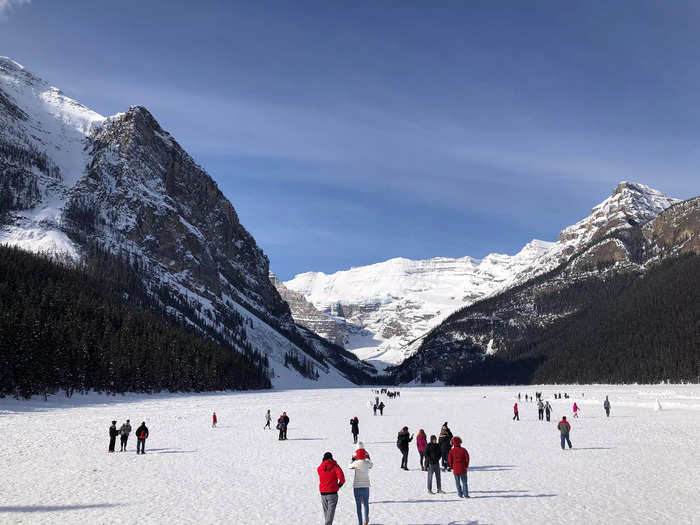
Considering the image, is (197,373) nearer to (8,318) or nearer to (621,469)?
(8,318)

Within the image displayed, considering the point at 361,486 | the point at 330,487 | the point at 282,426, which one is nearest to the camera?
the point at 330,487

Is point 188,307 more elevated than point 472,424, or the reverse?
point 188,307

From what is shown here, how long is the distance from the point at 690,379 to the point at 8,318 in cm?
12872

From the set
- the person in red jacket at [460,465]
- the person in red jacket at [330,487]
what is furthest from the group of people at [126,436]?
the person in red jacket at [460,465]

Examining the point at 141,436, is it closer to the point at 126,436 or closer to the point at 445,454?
the point at 126,436

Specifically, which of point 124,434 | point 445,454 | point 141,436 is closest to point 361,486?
point 445,454

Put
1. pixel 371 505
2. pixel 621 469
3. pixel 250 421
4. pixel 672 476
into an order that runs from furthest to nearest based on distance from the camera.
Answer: pixel 250 421 < pixel 621 469 < pixel 672 476 < pixel 371 505

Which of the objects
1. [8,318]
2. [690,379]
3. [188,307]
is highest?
[188,307]

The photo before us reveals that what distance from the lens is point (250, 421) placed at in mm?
47812

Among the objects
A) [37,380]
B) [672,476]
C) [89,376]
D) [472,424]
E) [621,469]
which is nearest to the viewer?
[672,476]

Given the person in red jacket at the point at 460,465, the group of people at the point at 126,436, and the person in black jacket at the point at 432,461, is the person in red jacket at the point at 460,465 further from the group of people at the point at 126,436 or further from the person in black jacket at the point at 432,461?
the group of people at the point at 126,436

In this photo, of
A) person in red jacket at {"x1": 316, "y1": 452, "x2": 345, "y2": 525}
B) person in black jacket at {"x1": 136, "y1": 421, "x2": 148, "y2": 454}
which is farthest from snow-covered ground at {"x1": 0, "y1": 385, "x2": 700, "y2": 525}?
person in red jacket at {"x1": 316, "y1": 452, "x2": 345, "y2": 525}

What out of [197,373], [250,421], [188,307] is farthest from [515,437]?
[188,307]

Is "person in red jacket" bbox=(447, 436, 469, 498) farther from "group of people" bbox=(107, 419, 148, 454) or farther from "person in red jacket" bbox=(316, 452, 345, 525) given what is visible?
"group of people" bbox=(107, 419, 148, 454)
